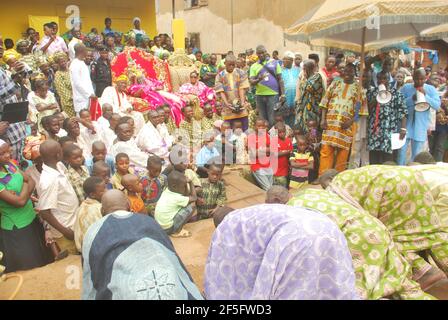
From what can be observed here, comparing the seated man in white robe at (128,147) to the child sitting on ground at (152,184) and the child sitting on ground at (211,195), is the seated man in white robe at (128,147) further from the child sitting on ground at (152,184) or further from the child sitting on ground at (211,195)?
the child sitting on ground at (211,195)

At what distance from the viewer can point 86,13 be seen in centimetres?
1328

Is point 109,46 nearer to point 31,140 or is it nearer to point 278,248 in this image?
point 31,140

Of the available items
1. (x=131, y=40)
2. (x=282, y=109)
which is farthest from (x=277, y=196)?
(x=131, y=40)

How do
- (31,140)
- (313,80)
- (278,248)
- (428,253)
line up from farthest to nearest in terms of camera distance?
(313,80), (31,140), (428,253), (278,248)

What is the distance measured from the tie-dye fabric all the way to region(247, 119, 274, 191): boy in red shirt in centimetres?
424

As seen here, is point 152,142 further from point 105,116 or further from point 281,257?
point 281,257

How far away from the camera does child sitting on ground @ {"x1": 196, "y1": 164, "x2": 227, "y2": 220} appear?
227 inches

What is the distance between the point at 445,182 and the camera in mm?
3793

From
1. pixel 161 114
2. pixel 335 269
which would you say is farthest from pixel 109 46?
pixel 335 269

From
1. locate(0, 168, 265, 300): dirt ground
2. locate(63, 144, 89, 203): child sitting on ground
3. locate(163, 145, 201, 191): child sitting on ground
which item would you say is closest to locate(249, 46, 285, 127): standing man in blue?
locate(163, 145, 201, 191): child sitting on ground

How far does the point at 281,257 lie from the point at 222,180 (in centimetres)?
405

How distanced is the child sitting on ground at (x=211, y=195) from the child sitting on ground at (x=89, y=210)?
1.80 metres

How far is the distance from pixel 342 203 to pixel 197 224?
2.68 m

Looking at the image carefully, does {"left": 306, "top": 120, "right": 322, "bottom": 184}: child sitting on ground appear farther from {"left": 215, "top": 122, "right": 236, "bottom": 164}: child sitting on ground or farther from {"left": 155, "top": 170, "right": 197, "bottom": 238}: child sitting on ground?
{"left": 155, "top": 170, "right": 197, "bottom": 238}: child sitting on ground
